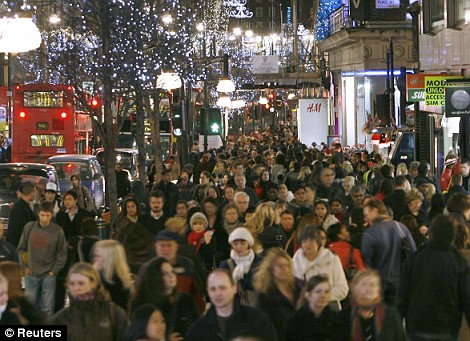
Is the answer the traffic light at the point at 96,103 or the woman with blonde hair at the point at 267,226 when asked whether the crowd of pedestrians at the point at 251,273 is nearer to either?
the woman with blonde hair at the point at 267,226

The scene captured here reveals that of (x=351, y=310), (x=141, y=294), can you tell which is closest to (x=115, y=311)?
(x=141, y=294)

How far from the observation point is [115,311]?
25.0 feet

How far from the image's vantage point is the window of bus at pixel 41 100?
39.3m

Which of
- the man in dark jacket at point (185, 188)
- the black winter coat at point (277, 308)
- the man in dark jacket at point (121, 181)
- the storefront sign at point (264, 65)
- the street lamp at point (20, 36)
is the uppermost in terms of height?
the storefront sign at point (264, 65)

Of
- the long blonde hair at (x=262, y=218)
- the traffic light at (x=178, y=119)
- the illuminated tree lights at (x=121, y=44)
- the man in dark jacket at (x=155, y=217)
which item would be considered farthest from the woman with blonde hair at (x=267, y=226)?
the traffic light at (x=178, y=119)

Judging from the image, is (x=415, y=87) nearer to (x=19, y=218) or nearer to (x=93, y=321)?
(x=19, y=218)

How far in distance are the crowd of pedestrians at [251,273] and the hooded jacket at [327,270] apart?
12 mm

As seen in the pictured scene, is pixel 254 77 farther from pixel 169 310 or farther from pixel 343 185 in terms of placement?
pixel 169 310

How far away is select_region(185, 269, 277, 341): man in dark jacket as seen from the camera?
710cm

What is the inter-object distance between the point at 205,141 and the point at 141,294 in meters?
31.2

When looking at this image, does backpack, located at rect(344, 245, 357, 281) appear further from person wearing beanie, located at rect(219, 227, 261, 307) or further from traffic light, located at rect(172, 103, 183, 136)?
traffic light, located at rect(172, 103, 183, 136)

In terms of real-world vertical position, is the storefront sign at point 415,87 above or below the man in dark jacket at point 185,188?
above

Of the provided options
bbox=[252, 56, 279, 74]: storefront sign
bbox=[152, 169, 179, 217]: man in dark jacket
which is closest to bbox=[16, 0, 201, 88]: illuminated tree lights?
bbox=[152, 169, 179, 217]: man in dark jacket

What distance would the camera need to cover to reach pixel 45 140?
40125 millimetres
